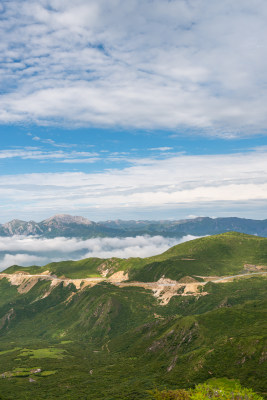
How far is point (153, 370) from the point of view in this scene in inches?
7613

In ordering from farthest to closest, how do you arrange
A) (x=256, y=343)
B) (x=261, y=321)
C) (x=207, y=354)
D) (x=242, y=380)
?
1. (x=261, y=321)
2. (x=207, y=354)
3. (x=256, y=343)
4. (x=242, y=380)

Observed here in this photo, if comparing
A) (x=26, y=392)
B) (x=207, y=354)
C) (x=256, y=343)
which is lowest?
(x=26, y=392)

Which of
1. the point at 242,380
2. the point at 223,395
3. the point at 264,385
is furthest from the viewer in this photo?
the point at 242,380

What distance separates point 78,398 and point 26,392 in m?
46.2

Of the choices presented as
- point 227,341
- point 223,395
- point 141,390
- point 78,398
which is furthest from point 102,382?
point 223,395

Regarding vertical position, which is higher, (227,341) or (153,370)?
(227,341)

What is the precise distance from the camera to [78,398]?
6609 inches

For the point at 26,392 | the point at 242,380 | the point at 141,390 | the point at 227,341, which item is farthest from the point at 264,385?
the point at 26,392

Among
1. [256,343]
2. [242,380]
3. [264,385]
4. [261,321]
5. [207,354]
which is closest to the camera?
[264,385]

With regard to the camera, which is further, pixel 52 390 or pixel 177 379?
pixel 52 390

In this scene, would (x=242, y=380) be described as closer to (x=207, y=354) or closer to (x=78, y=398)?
(x=207, y=354)

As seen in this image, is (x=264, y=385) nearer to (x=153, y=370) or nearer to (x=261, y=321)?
(x=261, y=321)

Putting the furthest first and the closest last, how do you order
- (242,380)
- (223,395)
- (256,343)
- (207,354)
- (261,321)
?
(261,321), (207,354), (256,343), (242,380), (223,395)

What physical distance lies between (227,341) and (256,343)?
20099 millimetres
